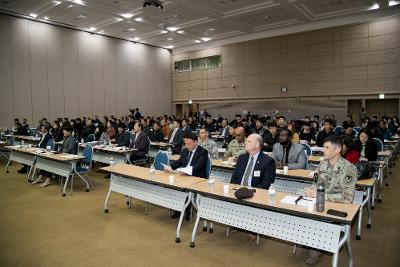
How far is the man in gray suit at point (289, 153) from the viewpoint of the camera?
5.46m

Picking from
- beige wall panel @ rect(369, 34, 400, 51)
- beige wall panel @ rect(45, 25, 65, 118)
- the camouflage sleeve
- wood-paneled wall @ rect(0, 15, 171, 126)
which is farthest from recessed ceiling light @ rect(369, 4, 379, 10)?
beige wall panel @ rect(45, 25, 65, 118)

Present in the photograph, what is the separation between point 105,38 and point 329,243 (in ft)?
62.6

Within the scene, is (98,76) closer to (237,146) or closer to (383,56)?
(237,146)

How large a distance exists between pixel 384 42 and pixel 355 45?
51.5 inches

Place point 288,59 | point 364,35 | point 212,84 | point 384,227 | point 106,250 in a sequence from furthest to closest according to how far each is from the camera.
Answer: point 212,84, point 288,59, point 364,35, point 384,227, point 106,250

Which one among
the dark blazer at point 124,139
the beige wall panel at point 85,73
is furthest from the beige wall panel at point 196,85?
the dark blazer at point 124,139

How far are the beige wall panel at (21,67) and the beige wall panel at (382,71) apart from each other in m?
17.9

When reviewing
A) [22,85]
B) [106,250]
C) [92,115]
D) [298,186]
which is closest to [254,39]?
[92,115]

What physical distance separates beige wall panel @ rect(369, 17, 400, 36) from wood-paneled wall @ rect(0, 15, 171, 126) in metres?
13.9

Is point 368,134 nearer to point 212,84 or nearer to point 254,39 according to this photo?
point 254,39

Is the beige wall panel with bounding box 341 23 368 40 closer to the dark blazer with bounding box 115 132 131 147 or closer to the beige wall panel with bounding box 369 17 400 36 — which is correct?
the beige wall panel with bounding box 369 17 400 36

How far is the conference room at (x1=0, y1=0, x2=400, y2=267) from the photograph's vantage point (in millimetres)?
3855

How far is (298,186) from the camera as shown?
5105mm

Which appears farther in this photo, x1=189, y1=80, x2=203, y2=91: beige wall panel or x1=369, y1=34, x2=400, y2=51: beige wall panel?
x1=189, y1=80, x2=203, y2=91: beige wall panel
